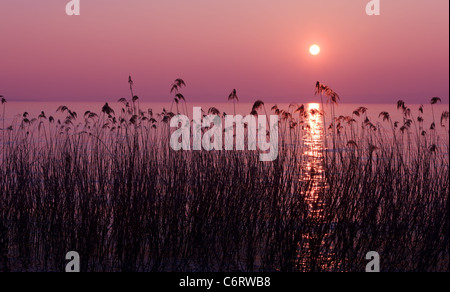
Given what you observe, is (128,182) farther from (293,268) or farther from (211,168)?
(293,268)

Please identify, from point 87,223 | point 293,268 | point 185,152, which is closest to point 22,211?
point 87,223

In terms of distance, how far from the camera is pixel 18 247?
197 inches

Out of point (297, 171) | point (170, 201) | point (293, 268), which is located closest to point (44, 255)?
point (170, 201)

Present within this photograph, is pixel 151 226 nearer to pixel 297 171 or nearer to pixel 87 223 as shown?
pixel 87 223

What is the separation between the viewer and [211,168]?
17.3 feet

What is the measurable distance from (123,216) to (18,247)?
123cm

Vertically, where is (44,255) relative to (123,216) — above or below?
below
